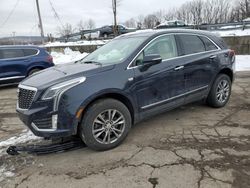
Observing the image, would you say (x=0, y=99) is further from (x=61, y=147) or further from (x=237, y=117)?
(x=237, y=117)

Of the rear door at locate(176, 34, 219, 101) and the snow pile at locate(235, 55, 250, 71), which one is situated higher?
the rear door at locate(176, 34, 219, 101)

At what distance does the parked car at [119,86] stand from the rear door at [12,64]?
6116 mm

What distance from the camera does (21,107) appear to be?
405 cm

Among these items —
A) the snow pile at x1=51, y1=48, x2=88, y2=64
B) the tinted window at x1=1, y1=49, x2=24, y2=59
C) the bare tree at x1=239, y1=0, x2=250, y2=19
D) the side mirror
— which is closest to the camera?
the side mirror

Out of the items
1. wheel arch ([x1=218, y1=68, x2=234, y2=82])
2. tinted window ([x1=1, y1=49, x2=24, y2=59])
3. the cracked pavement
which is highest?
tinted window ([x1=1, y1=49, x2=24, y2=59])

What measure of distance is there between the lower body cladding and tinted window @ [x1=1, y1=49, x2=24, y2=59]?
7378 mm

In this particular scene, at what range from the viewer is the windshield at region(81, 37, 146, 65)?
14.6 feet

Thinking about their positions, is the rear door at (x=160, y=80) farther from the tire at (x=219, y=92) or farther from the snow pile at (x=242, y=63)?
the snow pile at (x=242, y=63)

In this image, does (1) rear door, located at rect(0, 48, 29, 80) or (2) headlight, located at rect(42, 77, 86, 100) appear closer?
(2) headlight, located at rect(42, 77, 86, 100)

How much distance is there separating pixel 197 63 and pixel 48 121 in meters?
3.08

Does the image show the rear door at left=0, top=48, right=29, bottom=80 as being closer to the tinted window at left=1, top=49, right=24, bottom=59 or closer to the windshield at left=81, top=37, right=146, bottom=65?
the tinted window at left=1, top=49, right=24, bottom=59

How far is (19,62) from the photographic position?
33.6ft

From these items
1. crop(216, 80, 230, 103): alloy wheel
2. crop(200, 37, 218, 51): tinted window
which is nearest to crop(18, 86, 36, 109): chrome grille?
crop(200, 37, 218, 51): tinted window

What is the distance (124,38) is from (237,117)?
2.80 meters
